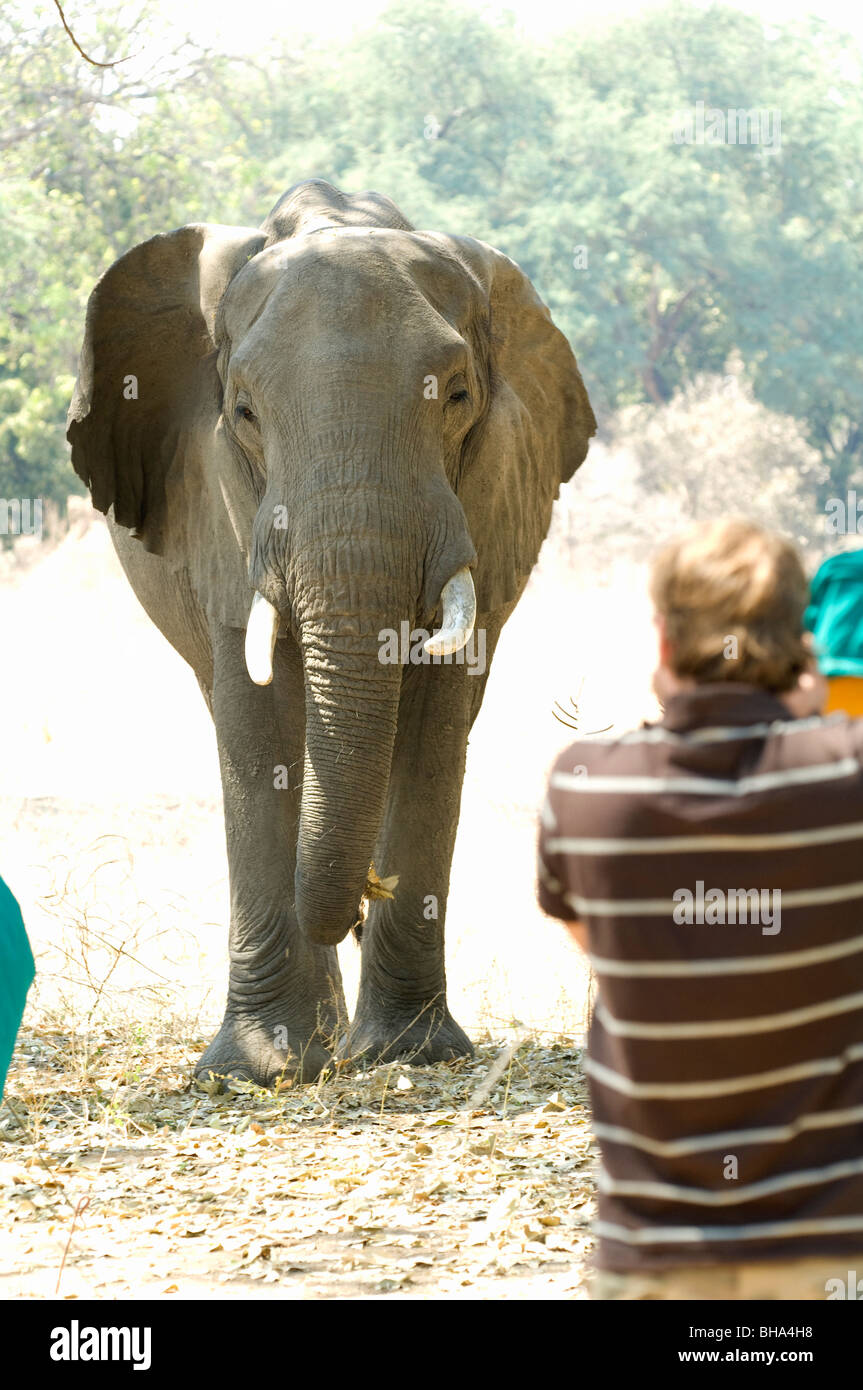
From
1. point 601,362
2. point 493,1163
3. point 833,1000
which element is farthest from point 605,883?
point 601,362

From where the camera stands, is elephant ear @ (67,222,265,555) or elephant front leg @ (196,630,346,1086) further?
elephant ear @ (67,222,265,555)

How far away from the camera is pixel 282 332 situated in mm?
5867

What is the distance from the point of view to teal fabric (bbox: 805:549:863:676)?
3334mm

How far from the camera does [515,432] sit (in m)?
6.72

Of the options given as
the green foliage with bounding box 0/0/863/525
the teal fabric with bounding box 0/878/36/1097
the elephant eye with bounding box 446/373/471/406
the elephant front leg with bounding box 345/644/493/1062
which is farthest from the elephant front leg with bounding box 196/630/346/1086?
the green foliage with bounding box 0/0/863/525

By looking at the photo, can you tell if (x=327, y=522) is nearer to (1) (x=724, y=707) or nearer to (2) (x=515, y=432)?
(2) (x=515, y=432)

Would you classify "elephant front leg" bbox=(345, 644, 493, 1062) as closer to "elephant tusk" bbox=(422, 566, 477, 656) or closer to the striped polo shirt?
"elephant tusk" bbox=(422, 566, 477, 656)

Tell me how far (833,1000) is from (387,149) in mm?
36979

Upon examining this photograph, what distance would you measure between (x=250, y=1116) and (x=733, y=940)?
12.9 feet

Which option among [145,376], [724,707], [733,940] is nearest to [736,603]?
[724,707]

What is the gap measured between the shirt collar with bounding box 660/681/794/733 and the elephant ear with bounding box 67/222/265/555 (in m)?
4.47

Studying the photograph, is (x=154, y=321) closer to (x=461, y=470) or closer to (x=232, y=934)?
(x=461, y=470)

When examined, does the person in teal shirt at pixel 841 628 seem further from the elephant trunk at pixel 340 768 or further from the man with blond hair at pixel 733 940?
the elephant trunk at pixel 340 768

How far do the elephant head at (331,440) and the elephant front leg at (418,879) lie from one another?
1.52 ft
